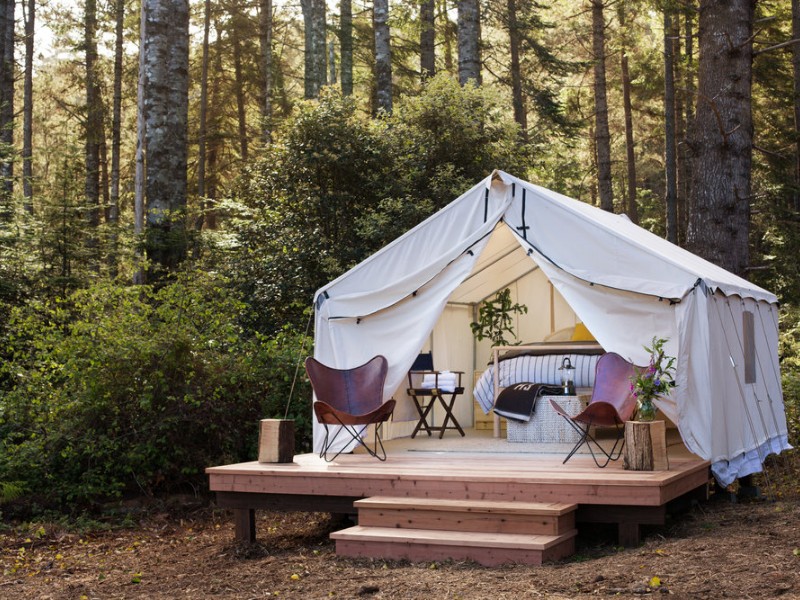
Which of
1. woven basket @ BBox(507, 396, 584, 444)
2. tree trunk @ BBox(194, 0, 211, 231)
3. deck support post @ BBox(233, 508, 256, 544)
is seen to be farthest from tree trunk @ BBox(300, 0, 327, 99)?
deck support post @ BBox(233, 508, 256, 544)

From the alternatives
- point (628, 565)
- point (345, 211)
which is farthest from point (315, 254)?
point (628, 565)

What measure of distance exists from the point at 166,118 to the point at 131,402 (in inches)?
144

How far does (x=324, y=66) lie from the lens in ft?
52.3

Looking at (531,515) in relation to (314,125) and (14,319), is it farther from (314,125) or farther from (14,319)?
(314,125)

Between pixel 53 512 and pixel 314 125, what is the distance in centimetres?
525

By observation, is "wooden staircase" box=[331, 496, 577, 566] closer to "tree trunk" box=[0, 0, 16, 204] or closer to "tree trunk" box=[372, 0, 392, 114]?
"tree trunk" box=[372, 0, 392, 114]

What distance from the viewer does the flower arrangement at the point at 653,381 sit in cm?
565

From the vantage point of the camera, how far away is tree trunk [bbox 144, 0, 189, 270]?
9844 mm

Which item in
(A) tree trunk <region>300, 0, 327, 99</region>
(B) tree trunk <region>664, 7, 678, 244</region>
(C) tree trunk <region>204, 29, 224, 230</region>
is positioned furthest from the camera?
(C) tree trunk <region>204, 29, 224, 230</region>

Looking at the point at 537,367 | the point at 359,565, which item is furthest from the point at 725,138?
the point at 359,565

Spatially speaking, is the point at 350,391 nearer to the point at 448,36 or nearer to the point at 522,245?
the point at 522,245

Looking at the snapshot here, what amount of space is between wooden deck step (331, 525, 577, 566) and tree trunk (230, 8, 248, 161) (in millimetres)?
13559

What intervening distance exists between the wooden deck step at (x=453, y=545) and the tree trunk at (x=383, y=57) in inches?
358

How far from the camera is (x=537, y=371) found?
7836 millimetres
